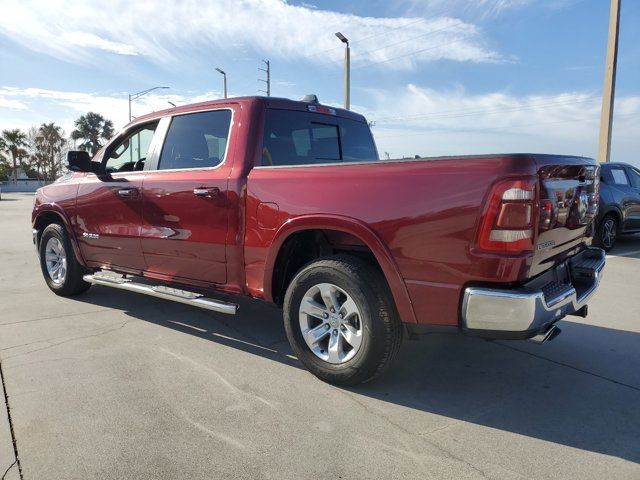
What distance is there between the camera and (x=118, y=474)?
236cm

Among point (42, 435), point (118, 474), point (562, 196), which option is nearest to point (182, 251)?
point (42, 435)

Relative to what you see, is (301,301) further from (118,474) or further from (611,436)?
(611,436)

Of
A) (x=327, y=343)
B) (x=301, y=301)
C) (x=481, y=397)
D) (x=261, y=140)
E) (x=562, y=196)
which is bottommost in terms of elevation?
(x=481, y=397)

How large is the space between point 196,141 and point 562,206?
2.96m

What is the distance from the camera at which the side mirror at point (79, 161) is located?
480 centimetres

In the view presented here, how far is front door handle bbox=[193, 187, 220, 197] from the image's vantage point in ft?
12.5

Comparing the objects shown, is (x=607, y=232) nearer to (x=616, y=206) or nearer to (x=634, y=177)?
(x=616, y=206)

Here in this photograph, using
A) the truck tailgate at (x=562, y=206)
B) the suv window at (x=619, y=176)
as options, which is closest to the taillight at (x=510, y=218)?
the truck tailgate at (x=562, y=206)

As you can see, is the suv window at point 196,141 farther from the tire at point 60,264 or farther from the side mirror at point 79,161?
the tire at point 60,264

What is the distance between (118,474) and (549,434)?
7.51 feet

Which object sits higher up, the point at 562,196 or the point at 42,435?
the point at 562,196

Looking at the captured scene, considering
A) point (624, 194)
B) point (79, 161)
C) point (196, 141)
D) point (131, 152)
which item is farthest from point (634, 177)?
point (79, 161)

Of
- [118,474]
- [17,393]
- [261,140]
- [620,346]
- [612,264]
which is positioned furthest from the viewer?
[612,264]

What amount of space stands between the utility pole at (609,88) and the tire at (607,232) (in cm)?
496
